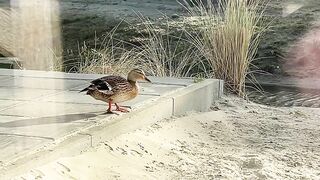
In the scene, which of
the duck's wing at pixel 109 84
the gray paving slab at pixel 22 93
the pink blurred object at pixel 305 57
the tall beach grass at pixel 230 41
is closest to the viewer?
the duck's wing at pixel 109 84

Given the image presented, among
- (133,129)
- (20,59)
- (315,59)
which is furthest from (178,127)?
(315,59)

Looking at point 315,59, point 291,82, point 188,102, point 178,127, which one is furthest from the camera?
point 315,59

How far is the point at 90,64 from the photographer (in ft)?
26.4

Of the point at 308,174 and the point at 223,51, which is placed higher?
the point at 223,51

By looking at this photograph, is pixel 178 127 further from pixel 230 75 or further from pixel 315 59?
pixel 315 59

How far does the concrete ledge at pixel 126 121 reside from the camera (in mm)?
3715

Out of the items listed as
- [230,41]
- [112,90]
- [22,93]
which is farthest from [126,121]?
[230,41]

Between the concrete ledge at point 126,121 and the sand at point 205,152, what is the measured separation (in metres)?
0.05

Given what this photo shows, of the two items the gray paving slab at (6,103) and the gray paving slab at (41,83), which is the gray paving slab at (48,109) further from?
the gray paving slab at (41,83)

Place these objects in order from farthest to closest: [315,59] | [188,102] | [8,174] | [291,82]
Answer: [315,59]
[291,82]
[188,102]
[8,174]

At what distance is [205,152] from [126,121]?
0.57 m

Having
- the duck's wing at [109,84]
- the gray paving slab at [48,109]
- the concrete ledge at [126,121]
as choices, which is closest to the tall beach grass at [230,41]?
the concrete ledge at [126,121]

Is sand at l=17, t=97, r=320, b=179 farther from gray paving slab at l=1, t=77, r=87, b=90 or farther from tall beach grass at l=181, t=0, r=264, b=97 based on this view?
tall beach grass at l=181, t=0, r=264, b=97

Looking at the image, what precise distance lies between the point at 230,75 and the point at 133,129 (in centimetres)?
275
